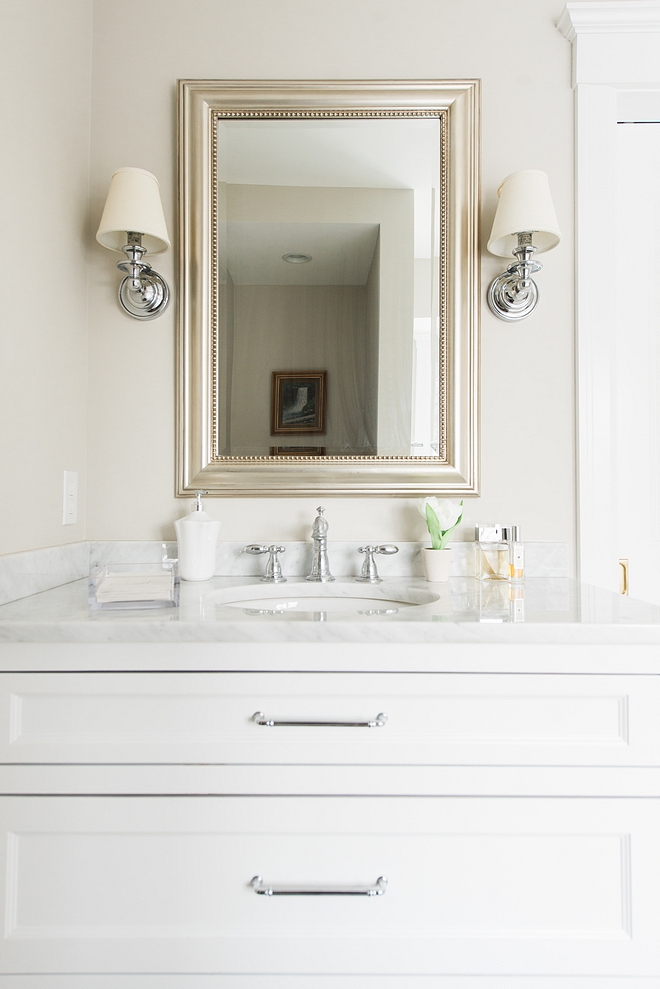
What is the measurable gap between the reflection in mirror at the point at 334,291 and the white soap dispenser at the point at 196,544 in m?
0.22

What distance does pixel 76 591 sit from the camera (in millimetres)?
1248

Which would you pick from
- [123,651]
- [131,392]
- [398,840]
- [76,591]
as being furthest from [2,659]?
[131,392]

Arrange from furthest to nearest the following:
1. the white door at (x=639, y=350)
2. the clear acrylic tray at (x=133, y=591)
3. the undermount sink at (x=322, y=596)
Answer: the white door at (x=639, y=350) → the undermount sink at (x=322, y=596) → the clear acrylic tray at (x=133, y=591)

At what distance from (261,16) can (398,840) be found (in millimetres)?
1754

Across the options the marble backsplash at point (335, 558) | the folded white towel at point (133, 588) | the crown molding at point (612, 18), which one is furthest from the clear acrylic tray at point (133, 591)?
the crown molding at point (612, 18)

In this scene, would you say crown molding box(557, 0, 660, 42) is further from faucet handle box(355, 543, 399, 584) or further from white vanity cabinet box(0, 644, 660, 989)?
white vanity cabinet box(0, 644, 660, 989)

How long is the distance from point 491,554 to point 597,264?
2.42ft

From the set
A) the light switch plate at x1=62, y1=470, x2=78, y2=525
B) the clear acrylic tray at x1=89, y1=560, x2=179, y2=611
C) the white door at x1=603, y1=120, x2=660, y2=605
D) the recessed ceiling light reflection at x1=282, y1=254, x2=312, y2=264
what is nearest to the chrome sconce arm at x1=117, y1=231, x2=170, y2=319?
the recessed ceiling light reflection at x1=282, y1=254, x2=312, y2=264

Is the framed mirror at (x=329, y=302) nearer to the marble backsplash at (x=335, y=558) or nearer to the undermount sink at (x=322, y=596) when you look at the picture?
the marble backsplash at (x=335, y=558)

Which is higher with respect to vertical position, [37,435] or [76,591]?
[37,435]

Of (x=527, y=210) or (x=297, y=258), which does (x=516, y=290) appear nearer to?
(x=527, y=210)

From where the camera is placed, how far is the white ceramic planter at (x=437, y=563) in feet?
4.54

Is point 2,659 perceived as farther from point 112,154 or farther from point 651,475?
point 651,475

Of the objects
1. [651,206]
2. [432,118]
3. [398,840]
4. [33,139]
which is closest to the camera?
[398,840]
